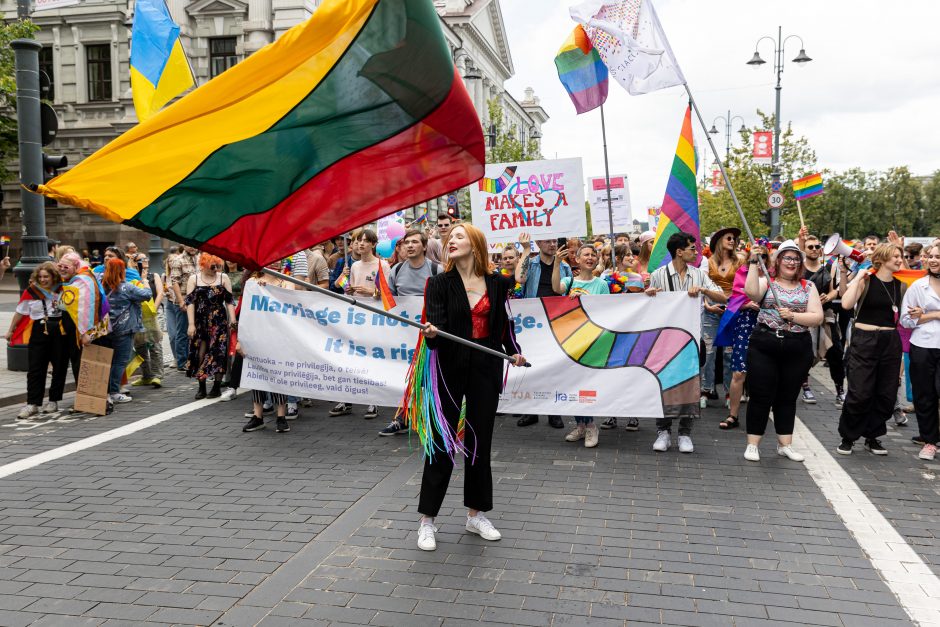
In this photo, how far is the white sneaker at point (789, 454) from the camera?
21.9 ft

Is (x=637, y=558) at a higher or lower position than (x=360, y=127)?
lower

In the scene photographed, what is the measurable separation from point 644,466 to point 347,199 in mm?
3746

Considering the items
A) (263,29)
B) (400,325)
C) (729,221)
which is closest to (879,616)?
(400,325)

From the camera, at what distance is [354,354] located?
8.16 metres

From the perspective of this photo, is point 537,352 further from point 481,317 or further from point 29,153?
point 29,153

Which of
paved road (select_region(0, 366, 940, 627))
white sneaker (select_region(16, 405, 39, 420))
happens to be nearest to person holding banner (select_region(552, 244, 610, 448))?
paved road (select_region(0, 366, 940, 627))

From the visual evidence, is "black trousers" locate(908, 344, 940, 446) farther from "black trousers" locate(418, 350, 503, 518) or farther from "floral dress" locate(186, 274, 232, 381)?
"floral dress" locate(186, 274, 232, 381)

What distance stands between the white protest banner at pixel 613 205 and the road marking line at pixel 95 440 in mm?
6259

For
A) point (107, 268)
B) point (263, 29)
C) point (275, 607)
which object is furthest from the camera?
point (263, 29)

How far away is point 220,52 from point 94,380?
28.8m

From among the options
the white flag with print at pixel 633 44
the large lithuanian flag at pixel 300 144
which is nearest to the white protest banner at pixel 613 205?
the white flag with print at pixel 633 44

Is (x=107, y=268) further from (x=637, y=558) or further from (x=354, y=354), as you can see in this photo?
(x=637, y=558)

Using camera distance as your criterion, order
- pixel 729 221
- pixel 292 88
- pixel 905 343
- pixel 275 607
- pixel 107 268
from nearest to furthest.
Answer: pixel 292 88, pixel 275 607, pixel 905 343, pixel 107 268, pixel 729 221

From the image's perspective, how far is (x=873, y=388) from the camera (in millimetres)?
6953
